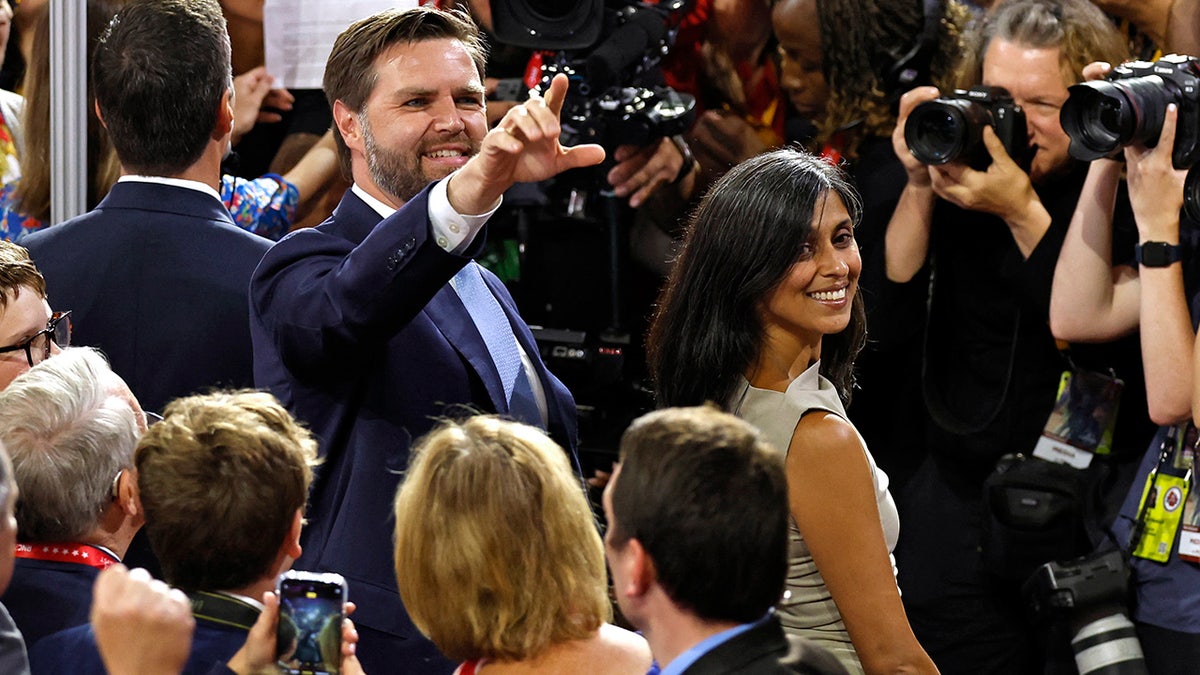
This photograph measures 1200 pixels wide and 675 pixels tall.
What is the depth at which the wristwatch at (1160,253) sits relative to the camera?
283cm

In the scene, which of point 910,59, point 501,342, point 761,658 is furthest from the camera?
point 910,59

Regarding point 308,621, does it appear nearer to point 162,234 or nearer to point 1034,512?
point 162,234

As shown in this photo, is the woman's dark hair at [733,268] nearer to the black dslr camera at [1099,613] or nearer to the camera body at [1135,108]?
the camera body at [1135,108]

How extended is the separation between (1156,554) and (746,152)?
4.23 feet

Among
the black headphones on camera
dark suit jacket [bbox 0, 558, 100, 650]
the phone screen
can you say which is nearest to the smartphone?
the phone screen

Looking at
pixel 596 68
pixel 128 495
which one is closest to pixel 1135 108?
pixel 596 68

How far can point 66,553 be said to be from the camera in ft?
6.46

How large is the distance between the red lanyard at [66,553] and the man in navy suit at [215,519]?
15cm

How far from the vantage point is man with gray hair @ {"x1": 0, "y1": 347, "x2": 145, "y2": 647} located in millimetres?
1929

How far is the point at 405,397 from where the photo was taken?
2250mm

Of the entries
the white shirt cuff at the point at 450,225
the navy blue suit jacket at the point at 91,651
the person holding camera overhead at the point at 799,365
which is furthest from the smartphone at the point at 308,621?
the person holding camera overhead at the point at 799,365

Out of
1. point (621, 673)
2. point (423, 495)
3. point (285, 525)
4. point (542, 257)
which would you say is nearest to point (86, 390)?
point (285, 525)

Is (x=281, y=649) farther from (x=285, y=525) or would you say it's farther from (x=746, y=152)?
(x=746, y=152)

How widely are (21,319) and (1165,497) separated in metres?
1.97
